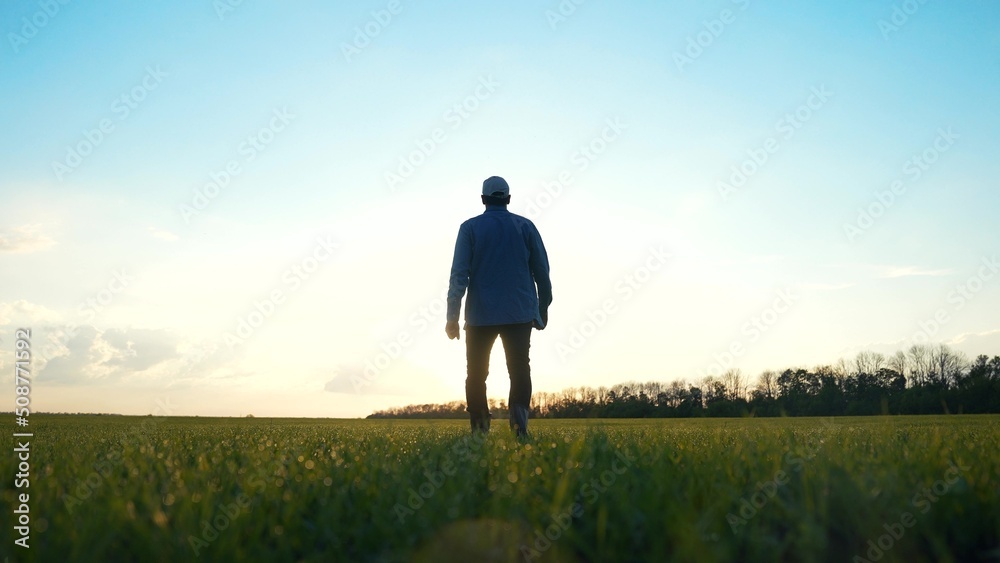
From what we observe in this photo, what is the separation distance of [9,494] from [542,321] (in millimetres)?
5295

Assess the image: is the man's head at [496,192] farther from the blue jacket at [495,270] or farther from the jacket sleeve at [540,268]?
the jacket sleeve at [540,268]

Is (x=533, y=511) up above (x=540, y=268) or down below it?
below

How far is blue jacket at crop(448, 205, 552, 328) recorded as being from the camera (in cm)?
718

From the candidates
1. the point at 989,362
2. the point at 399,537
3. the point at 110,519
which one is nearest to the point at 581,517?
the point at 399,537

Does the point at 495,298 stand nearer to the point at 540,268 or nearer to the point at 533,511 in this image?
the point at 540,268

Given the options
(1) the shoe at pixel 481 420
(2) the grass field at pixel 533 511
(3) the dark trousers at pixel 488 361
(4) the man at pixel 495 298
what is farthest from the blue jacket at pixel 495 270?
(2) the grass field at pixel 533 511

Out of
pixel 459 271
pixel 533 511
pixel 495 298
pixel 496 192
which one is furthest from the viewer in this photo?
pixel 496 192

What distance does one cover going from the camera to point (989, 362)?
202 ft

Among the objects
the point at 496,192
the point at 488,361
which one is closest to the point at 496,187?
the point at 496,192

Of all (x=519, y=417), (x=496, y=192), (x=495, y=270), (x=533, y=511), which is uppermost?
(x=496, y=192)

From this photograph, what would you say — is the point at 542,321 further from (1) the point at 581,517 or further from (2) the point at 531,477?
(1) the point at 581,517

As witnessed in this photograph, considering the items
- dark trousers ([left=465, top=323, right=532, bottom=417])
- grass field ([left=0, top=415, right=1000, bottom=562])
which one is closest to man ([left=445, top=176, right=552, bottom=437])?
dark trousers ([left=465, top=323, right=532, bottom=417])

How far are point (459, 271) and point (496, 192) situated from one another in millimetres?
1062

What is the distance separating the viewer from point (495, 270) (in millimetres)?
7277
